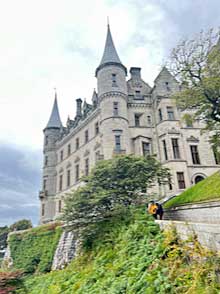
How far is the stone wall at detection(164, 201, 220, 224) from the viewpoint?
13578 millimetres

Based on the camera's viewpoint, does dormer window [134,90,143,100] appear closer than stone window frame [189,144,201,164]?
No

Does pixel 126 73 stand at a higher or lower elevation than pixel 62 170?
higher

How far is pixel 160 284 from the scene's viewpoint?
6.86 meters

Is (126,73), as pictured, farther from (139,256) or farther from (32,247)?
(139,256)

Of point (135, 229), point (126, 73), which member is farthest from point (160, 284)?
point (126, 73)

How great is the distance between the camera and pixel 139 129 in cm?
3052

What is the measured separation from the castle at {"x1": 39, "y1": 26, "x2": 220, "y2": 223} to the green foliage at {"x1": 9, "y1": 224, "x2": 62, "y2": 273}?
875 cm

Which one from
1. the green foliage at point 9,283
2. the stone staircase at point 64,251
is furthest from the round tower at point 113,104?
the green foliage at point 9,283

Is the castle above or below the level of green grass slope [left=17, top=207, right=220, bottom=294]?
above

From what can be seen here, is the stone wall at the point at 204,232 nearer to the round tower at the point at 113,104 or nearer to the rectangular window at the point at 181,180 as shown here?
the rectangular window at the point at 181,180

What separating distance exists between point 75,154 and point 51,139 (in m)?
8.60

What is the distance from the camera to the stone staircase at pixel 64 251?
2030 centimetres

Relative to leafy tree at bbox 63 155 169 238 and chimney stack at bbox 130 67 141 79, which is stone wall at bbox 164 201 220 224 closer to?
leafy tree at bbox 63 155 169 238

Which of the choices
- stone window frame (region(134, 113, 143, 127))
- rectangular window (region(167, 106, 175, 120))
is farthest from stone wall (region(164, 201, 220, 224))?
stone window frame (region(134, 113, 143, 127))
